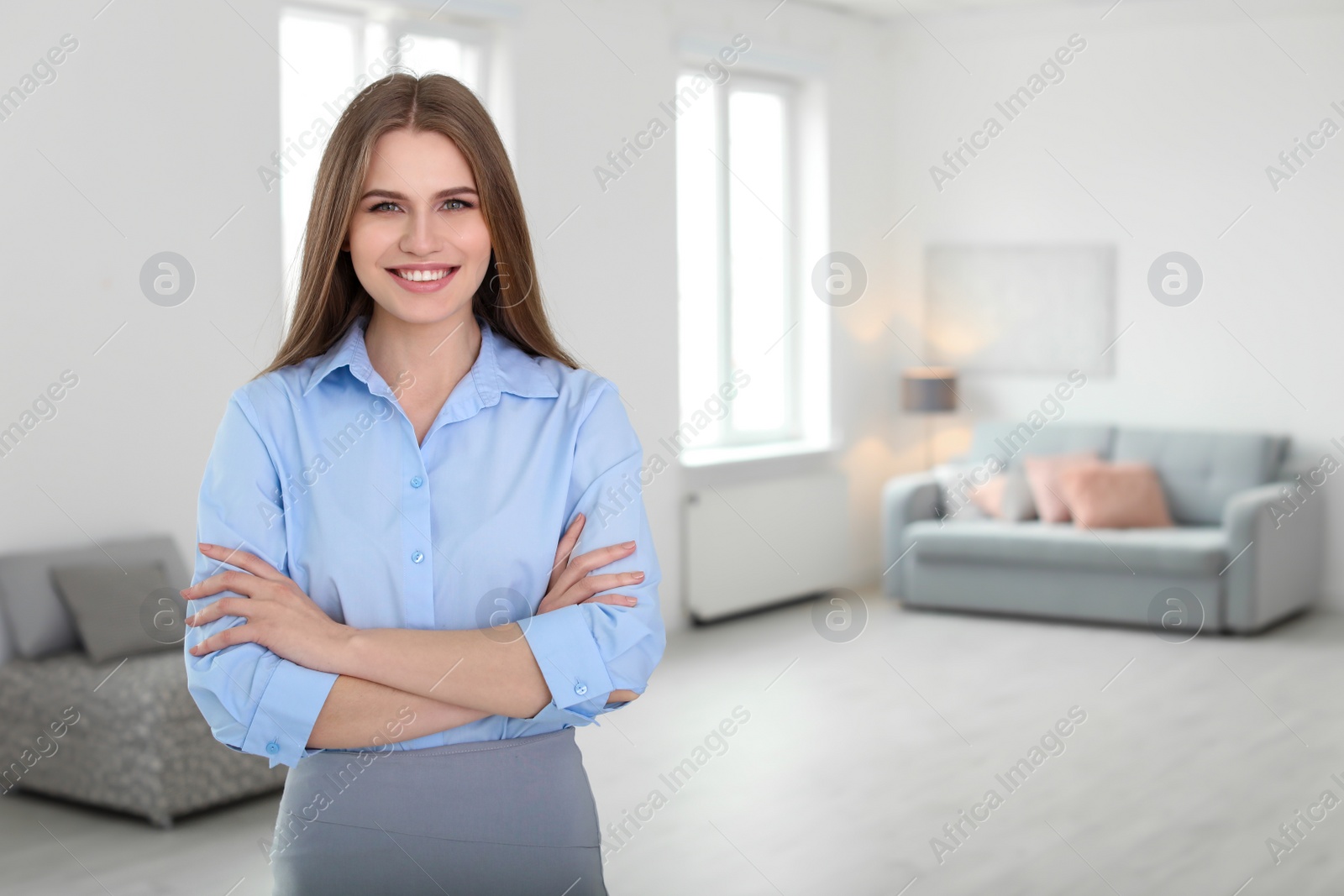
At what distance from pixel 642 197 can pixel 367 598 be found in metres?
4.78

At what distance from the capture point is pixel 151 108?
4.35 metres

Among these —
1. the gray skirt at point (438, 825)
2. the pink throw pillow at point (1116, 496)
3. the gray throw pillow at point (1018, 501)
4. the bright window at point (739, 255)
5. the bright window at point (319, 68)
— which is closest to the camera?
the gray skirt at point (438, 825)

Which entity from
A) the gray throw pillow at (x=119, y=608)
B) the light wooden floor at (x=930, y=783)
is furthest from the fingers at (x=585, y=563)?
the gray throw pillow at (x=119, y=608)

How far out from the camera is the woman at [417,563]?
1395 mm

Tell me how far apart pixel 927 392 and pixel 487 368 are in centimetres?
615

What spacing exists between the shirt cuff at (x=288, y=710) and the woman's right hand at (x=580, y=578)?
10.1 inches

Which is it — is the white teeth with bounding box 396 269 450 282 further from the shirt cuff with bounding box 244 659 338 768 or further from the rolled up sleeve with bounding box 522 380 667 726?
the shirt cuff with bounding box 244 659 338 768

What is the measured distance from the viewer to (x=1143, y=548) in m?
6.21

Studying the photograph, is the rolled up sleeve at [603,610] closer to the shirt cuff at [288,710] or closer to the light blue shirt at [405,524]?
the light blue shirt at [405,524]

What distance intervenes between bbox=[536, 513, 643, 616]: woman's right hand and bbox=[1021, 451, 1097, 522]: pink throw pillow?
553 cm

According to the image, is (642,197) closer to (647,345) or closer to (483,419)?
(647,345)

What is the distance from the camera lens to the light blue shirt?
1.43 meters

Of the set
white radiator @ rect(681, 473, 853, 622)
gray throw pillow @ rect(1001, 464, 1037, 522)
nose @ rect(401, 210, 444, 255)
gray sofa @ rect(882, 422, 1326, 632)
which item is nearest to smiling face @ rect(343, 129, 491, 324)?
nose @ rect(401, 210, 444, 255)

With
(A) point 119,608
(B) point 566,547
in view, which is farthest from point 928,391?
(B) point 566,547
